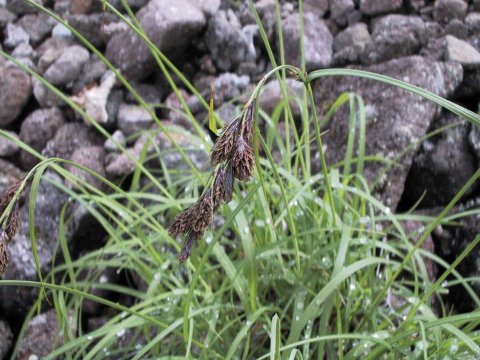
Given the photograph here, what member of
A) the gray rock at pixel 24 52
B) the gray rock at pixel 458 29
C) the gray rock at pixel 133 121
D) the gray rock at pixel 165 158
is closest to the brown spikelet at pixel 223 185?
the gray rock at pixel 165 158

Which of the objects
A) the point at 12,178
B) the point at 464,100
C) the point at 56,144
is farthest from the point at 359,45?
the point at 12,178

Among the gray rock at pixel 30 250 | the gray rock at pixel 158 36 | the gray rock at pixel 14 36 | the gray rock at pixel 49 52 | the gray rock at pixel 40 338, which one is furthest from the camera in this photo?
the gray rock at pixel 14 36

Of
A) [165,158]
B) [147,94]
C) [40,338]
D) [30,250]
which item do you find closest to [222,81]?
[147,94]

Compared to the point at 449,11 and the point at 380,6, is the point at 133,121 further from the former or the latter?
the point at 449,11

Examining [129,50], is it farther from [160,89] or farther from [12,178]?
[12,178]

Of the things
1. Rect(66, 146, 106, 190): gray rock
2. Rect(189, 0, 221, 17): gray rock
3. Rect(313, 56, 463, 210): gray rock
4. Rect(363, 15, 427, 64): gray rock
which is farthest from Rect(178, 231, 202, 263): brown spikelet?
Rect(189, 0, 221, 17): gray rock

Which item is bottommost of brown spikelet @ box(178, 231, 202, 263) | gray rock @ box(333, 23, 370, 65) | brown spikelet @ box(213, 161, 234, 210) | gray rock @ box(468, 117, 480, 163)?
gray rock @ box(468, 117, 480, 163)

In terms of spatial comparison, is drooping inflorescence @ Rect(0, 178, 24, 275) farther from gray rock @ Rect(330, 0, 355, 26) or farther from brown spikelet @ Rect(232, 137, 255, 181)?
gray rock @ Rect(330, 0, 355, 26)

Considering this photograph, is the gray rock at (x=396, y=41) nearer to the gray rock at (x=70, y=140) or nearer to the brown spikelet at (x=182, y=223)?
the gray rock at (x=70, y=140)
